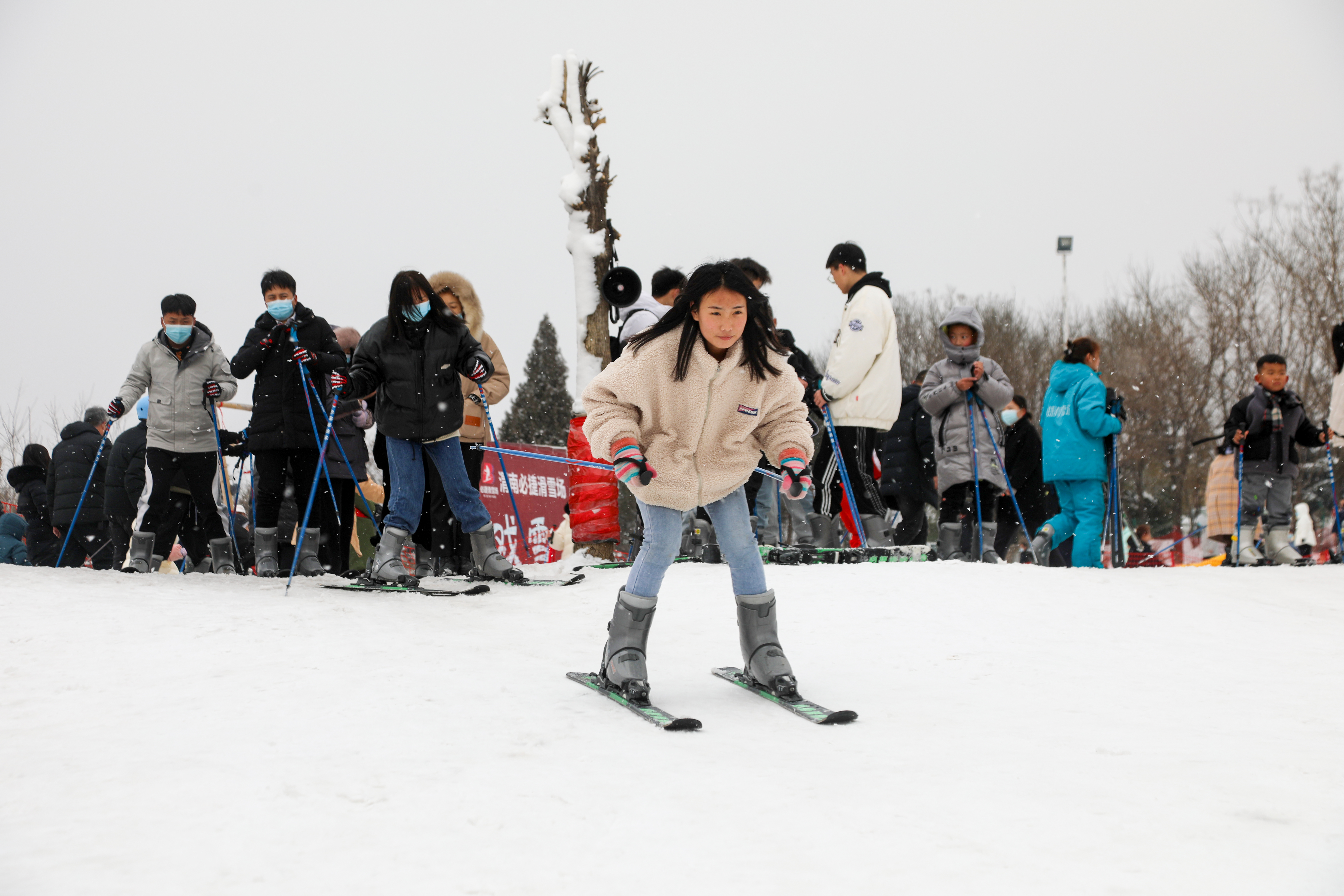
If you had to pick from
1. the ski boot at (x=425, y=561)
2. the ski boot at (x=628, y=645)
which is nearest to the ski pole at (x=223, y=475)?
the ski boot at (x=425, y=561)

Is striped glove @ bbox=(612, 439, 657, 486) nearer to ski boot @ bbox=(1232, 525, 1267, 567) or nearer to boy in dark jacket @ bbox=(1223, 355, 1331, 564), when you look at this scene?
ski boot @ bbox=(1232, 525, 1267, 567)

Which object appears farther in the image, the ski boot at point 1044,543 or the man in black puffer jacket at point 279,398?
the ski boot at point 1044,543

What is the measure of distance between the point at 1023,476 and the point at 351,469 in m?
5.81

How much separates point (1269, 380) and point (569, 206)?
6.63 meters

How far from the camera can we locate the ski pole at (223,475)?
6941mm

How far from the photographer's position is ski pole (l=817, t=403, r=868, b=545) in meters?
6.84

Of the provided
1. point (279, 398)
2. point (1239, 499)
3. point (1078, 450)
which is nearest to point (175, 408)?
point (279, 398)

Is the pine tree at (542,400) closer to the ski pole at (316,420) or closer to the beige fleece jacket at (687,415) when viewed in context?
the ski pole at (316,420)

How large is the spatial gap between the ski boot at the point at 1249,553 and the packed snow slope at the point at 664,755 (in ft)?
11.2

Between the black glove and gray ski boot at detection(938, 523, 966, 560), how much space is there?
3375 mm

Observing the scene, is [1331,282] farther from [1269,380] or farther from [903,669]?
[903,669]

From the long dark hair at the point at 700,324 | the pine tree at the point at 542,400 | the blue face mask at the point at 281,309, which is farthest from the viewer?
the pine tree at the point at 542,400

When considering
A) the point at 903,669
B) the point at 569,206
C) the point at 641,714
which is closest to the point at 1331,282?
the point at 569,206

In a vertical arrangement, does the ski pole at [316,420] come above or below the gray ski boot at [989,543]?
above
